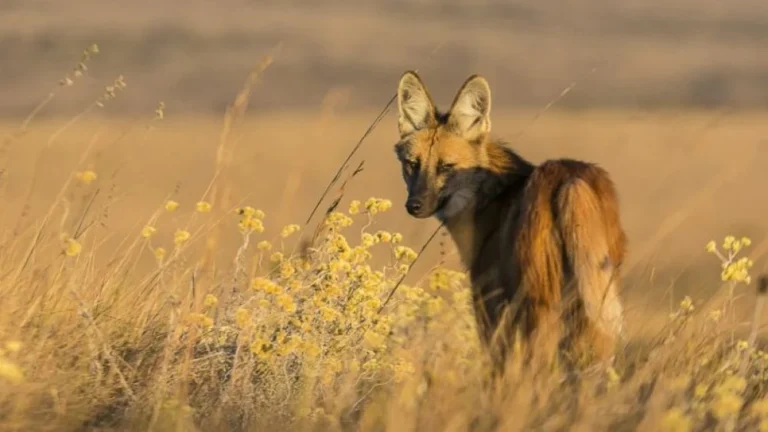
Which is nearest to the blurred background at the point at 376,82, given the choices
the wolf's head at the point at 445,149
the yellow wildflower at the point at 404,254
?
the wolf's head at the point at 445,149

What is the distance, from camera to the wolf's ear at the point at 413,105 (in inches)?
249

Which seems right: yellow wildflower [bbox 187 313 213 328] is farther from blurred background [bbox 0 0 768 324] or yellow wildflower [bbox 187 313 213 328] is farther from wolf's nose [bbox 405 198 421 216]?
blurred background [bbox 0 0 768 324]

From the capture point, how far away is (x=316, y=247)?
521 cm

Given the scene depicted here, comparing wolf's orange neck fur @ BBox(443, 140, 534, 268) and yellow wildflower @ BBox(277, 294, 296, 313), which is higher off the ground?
wolf's orange neck fur @ BBox(443, 140, 534, 268)

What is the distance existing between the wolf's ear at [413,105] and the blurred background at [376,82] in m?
6.11

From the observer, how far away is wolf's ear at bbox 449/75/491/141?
6316 millimetres

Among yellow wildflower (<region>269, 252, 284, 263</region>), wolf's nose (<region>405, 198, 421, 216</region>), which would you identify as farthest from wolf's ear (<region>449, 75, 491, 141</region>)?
yellow wildflower (<region>269, 252, 284, 263</region>)

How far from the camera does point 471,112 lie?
6395mm

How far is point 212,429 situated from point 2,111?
1271 inches

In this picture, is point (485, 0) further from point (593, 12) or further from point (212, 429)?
point (212, 429)

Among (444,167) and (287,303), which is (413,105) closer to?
(444,167)

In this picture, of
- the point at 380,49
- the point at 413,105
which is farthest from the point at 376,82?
the point at 413,105

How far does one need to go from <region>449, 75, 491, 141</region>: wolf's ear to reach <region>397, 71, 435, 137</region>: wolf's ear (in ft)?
0.47

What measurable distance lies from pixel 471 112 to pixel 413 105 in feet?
1.03
